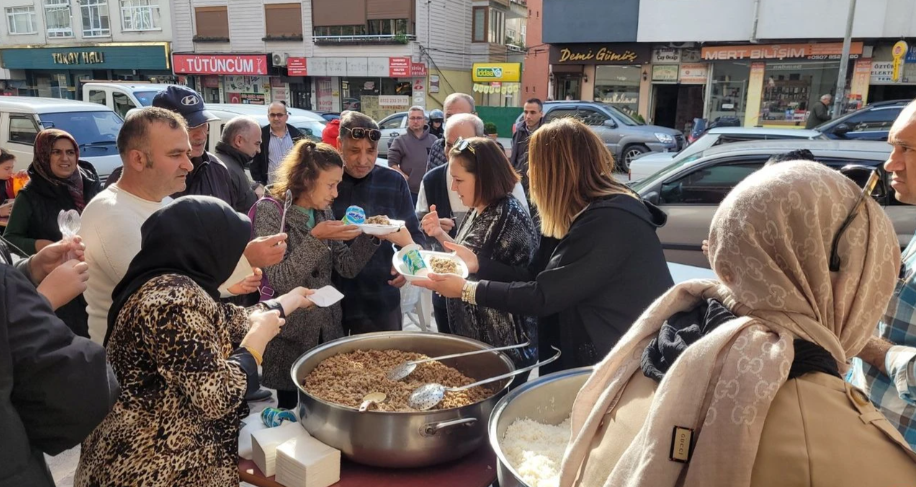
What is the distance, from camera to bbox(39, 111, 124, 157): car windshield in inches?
328

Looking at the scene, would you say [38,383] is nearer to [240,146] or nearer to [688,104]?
[240,146]

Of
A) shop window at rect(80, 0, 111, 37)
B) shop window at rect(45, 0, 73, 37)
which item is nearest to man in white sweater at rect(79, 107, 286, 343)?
shop window at rect(80, 0, 111, 37)

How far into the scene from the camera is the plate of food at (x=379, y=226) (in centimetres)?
274

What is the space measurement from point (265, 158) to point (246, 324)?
4.49 m

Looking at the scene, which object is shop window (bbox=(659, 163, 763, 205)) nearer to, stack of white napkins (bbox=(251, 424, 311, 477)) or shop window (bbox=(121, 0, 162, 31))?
stack of white napkins (bbox=(251, 424, 311, 477))

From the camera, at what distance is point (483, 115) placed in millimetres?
22562

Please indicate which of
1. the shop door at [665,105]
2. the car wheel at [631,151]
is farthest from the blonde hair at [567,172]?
the shop door at [665,105]

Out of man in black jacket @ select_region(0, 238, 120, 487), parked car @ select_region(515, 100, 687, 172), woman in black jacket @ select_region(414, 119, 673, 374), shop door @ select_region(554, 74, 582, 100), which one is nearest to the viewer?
man in black jacket @ select_region(0, 238, 120, 487)

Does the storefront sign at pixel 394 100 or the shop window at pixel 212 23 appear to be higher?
the shop window at pixel 212 23

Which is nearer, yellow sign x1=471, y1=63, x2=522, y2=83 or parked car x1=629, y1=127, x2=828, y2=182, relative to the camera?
parked car x1=629, y1=127, x2=828, y2=182

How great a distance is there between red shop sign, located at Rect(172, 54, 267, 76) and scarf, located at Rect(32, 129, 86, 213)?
2218 cm

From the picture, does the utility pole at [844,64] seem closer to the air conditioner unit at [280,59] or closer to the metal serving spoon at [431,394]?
the metal serving spoon at [431,394]

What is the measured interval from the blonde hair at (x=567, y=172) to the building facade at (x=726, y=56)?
17446 millimetres

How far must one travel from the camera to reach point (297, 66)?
23.9m
